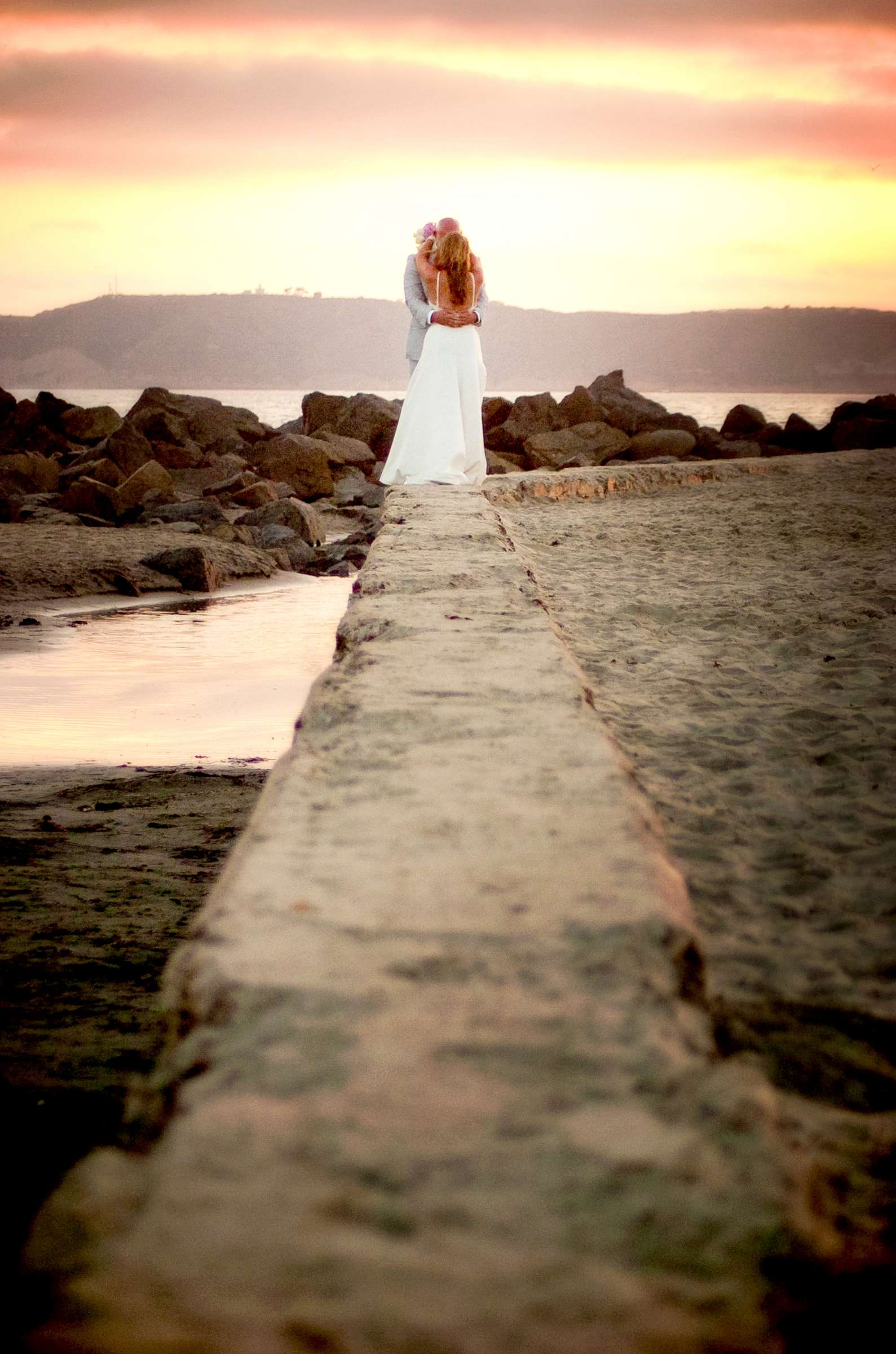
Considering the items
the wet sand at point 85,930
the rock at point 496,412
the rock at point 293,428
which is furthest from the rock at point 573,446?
the wet sand at point 85,930

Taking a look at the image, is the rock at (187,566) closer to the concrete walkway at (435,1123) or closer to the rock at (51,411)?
the concrete walkway at (435,1123)

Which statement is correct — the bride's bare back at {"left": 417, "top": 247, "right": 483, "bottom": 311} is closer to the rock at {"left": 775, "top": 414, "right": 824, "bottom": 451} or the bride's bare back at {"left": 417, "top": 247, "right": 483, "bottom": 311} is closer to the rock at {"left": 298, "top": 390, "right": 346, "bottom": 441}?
the rock at {"left": 775, "top": 414, "right": 824, "bottom": 451}

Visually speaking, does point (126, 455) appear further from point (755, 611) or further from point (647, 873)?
point (647, 873)

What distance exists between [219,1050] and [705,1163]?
582 millimetres

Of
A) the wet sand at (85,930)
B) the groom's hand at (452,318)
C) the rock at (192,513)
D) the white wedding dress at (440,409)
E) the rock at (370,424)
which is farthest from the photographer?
the rock at (370,424)

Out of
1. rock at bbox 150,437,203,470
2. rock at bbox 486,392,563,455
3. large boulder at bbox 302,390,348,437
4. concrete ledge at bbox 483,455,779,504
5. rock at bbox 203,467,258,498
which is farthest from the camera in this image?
large boulder at bbox 302,390,348,437

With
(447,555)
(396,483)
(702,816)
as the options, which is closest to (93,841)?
(447,555)

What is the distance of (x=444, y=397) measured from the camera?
326 inches

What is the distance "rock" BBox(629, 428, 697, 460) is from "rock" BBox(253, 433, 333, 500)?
5.30 metres

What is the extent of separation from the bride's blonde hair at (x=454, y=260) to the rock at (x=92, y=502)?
6.80m

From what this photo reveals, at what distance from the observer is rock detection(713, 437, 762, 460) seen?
1909cm

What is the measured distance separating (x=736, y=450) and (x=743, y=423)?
3.57 metres

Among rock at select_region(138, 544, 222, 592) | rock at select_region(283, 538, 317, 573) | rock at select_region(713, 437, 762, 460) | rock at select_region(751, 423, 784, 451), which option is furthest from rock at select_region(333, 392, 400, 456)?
rock at select_region(138, 544, 222, 592)

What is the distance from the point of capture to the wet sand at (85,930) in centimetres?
226
